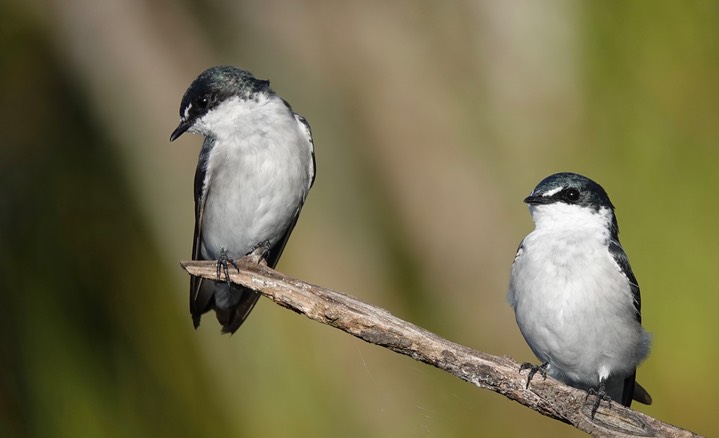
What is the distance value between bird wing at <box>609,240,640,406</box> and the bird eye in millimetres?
246

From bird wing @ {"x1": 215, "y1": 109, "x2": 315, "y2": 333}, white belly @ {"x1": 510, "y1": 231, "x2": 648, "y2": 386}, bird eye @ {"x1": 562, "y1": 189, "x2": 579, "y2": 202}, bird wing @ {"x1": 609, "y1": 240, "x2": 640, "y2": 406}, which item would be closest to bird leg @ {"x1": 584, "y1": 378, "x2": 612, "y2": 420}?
white belly @ {"x1": 510, "y1": 231, "x2": 648, "y2": 386}

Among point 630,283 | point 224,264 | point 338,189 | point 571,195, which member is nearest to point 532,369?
point 630,283

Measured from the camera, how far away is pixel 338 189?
6.75 meters

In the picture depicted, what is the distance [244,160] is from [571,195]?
4.96 feet

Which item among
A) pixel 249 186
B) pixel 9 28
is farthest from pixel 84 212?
pixel 249 186

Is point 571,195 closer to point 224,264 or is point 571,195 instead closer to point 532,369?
point 532,369

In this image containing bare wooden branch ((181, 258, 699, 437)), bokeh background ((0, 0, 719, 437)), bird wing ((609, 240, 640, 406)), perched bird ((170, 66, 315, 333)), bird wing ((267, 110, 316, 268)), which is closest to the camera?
→ bare wooden branch ((181, 258, 699, 437))

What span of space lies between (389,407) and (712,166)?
2.59 metres

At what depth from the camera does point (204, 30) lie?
6859mm

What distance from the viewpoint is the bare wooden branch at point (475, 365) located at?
142 inches

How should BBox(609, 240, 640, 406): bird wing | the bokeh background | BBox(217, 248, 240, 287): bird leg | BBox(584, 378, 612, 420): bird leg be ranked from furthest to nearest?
1. the bokeh background
2. BBox(217, 248, 240, 287): bird leg
3. BBox(609, 240, 640, 406): bird wing
4. BBox(584, 378, 612, 420): bird leg

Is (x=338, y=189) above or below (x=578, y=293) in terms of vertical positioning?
above

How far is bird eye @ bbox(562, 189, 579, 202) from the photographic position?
416 cm

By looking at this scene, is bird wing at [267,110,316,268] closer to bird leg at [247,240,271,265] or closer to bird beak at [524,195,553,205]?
bird leg at [247,240,271,265]
